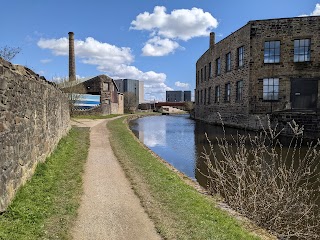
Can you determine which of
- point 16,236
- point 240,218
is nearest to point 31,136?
point 16,236

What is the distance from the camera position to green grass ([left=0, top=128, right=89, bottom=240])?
4551mm

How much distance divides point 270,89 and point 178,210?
21610 millimetres

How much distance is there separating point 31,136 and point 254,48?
22.0 meters

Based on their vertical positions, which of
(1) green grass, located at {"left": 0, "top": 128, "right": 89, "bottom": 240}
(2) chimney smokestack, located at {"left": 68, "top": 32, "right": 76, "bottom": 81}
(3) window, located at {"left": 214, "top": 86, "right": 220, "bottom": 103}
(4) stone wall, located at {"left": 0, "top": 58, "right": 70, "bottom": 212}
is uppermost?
(2) chimney smokestack, located at {"left": 68, "top": 32, "right": 76, "bottom": 81}

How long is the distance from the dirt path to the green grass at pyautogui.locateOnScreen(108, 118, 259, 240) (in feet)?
0.70

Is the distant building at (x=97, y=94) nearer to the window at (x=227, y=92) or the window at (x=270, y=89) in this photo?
the window at (x=227, y=92)

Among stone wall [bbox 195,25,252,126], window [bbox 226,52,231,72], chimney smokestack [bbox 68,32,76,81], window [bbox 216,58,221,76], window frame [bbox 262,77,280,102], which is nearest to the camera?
window frame [bbox 262,77,280,102]

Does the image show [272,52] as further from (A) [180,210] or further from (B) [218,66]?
(A) [180,210]

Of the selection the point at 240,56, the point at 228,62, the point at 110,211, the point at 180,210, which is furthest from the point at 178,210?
the point at 228,62

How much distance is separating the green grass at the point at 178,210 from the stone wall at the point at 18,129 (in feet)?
8.08

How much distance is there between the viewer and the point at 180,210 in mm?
5785

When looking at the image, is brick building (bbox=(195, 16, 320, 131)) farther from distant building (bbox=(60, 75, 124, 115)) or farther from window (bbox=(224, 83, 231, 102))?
distant building (bbox=(60, 75, 124, 115))

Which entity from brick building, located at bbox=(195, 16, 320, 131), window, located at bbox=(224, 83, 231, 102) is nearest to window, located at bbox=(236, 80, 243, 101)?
brick building, located at bbox=(195, 16, 320, 131)

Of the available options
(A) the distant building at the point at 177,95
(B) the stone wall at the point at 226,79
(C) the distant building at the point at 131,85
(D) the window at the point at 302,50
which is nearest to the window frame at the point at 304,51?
(D) the window at the point at 302,50
